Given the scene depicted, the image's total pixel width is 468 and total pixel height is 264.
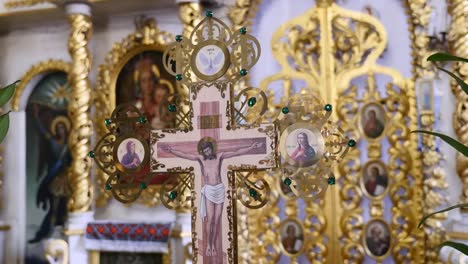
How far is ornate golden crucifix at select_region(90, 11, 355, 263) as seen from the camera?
2703 mm

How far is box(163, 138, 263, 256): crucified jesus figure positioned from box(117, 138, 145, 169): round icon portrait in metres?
0.22

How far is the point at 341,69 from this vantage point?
198 inches

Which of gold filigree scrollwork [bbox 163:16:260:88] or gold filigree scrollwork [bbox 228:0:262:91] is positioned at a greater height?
gold filigree scrollwork [bbox 228:0:262:91]

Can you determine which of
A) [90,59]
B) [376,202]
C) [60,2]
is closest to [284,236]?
[376,202]

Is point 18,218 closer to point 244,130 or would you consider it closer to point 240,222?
point 240,222

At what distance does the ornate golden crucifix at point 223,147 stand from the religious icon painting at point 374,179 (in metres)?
2.20

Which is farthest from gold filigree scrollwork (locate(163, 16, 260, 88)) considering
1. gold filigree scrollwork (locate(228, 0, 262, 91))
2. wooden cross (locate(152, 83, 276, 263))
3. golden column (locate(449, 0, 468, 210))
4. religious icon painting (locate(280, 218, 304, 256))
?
religious icon painting (locate(280, 218, 304, 256))

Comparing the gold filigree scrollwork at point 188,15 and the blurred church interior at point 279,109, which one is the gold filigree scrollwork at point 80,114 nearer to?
the blurred church interior at point 279,109

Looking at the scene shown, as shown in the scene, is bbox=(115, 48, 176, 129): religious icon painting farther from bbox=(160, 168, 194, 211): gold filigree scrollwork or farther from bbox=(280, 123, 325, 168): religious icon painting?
bbox=(280, 123, 325, 168): religious icon painting

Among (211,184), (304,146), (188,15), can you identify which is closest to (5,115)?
(211,184)

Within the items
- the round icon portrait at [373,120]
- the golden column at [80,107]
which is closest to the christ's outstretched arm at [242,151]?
the round icon portrait at [373,120]

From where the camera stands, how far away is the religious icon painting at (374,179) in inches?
193

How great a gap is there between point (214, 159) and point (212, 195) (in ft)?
0.53

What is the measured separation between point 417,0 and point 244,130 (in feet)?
8.67
